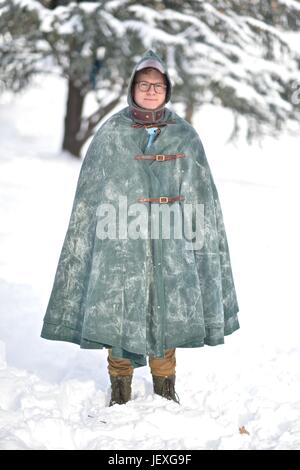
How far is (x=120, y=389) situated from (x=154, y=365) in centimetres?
27

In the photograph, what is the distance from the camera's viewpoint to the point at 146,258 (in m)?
3.55

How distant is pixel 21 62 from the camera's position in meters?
13.4

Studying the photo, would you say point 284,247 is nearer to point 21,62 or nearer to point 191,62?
point 191,62

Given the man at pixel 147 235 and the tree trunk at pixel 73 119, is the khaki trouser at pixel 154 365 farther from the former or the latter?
the tree trunk at pixel 73 119

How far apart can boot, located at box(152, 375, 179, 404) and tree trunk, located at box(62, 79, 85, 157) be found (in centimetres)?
1083

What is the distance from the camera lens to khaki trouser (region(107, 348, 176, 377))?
3799 millimetres

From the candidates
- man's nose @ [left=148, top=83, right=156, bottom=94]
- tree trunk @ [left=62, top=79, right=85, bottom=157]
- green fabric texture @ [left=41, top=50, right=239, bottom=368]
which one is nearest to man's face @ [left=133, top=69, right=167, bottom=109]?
man's nose @ [left=148, top=83, right=156, bottom=94]

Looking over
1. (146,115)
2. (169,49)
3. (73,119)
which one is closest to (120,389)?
(146,115)

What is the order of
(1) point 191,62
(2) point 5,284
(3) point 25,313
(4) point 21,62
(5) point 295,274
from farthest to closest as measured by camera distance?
(4) point 21,62
(1) point 191,62
(5) point 295,274
(2) point 5,284
(3) point 25,313

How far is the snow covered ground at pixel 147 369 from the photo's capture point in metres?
3.57

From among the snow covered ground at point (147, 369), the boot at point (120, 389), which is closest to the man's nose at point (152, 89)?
the boot at point (120, 389)

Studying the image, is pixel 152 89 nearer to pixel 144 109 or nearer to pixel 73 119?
pixel 144 109

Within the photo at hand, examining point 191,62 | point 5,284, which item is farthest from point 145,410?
point 191,62

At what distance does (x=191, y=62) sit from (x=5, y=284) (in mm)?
7503
